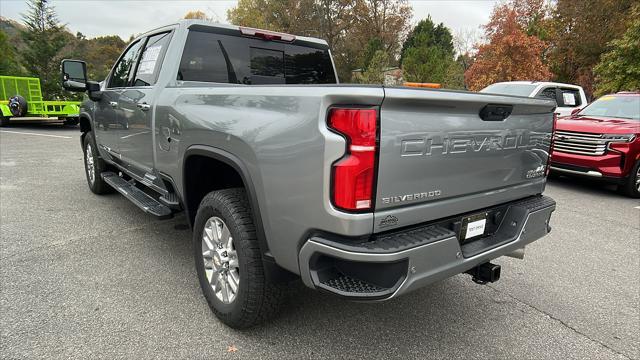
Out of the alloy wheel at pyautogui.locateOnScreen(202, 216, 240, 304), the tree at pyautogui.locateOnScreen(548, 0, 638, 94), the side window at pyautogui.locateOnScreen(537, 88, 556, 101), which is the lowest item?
the alloy wheel at pyautogui.locateOnScreen(202, 216, 240, 304)

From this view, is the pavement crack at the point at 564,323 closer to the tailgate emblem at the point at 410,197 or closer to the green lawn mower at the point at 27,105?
the tailgate emblem at the point at 410,197

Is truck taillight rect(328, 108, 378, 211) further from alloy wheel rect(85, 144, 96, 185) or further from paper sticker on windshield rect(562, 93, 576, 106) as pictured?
paper sticker on windshield rect(562, 93, 576, 106)

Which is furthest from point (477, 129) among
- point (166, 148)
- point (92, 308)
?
point (92, 308)

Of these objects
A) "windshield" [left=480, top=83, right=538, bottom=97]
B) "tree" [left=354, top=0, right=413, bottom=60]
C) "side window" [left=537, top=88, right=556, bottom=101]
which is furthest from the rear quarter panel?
"tree" [left=354, top=0, right=413, bottom=60]

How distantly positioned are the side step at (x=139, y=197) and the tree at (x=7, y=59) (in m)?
23.3

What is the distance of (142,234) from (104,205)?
1.37 metres

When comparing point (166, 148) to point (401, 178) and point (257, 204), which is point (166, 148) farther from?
point (401, 178)

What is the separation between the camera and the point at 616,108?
7727 millimetres

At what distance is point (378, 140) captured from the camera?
1.85m

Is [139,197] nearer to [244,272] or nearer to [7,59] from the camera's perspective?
[244,272]

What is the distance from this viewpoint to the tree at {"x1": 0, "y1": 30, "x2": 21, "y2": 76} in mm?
22625

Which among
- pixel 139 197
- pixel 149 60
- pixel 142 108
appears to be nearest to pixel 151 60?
pixel 149 60

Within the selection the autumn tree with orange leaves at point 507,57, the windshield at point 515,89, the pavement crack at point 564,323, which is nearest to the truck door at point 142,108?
the pavement crack at point 564,323

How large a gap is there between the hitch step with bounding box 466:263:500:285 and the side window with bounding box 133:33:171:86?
298 cm
